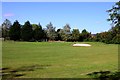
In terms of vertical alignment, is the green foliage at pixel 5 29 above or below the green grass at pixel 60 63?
above

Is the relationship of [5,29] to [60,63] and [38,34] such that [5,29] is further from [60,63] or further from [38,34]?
[60,63]

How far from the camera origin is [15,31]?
12500 centimetres

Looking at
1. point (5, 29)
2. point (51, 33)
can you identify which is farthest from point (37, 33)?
point (51, 33)

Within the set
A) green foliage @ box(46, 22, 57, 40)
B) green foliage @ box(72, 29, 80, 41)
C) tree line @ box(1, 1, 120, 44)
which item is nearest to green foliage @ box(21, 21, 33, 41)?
tree line @ box(1, 1, 120, 44)

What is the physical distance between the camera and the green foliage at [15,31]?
12388cm

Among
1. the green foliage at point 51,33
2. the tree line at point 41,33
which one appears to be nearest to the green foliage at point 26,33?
the tree line at point 41,33

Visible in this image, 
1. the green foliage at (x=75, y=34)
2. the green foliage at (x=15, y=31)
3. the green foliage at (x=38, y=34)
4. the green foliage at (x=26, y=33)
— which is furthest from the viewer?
the green foliage at (x=75, y=34)

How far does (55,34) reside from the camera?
15362 centimetres

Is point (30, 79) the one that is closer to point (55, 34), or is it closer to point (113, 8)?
point (113, 8)

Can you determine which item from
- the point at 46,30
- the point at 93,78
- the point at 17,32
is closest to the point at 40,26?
the point at 46,30

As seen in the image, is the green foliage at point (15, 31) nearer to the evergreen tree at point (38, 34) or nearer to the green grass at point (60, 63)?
the evergreen tree at point (38, 34)

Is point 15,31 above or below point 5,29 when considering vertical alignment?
below

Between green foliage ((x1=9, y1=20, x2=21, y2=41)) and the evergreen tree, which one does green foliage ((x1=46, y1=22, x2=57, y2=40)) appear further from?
green foliage ((x1=9, y1=20, x2=21, y2=41))

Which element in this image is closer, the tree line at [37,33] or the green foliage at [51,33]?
the tree line at [37,33]
